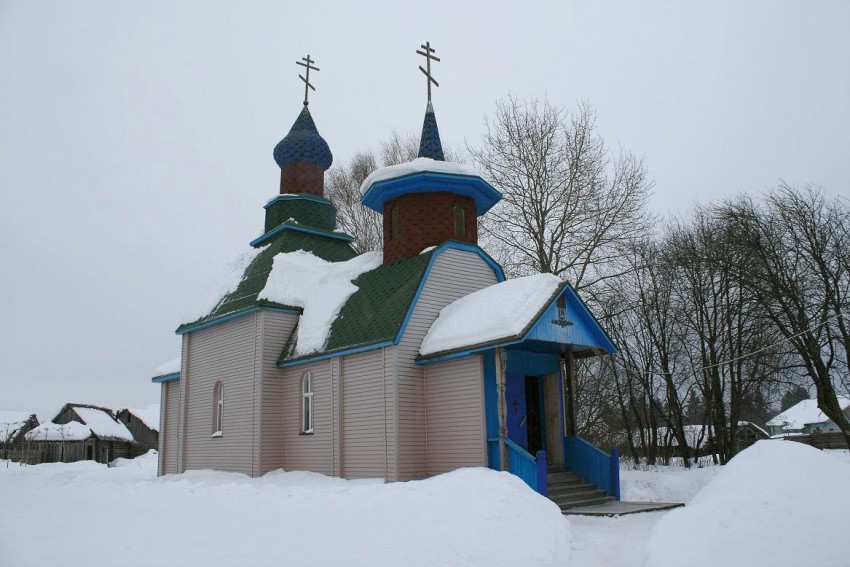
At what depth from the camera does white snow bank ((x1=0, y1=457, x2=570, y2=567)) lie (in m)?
6.50

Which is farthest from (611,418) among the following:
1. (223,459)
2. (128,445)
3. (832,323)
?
(128,445)

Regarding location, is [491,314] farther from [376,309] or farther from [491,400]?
[376,309]

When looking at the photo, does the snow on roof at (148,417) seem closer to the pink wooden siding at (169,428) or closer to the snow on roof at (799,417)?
the pink wooden siding at (169,428)

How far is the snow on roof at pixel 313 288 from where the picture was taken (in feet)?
51.4

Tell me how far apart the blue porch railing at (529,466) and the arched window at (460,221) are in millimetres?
6191

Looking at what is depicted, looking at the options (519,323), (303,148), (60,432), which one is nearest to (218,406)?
(303,148)

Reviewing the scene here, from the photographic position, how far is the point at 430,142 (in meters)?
17.2

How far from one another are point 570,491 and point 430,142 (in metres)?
9.43

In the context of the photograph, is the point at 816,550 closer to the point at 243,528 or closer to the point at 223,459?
the point at 243,528

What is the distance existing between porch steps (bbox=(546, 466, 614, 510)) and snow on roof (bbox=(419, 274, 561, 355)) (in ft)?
10.4

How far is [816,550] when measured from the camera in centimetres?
546

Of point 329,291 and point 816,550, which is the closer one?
point 816,550

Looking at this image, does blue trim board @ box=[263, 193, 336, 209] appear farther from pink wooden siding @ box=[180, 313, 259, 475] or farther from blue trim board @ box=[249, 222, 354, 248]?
pink wooden siding @ box=[180, 313, 259, 475]

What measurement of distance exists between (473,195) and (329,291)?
448 centimetres
